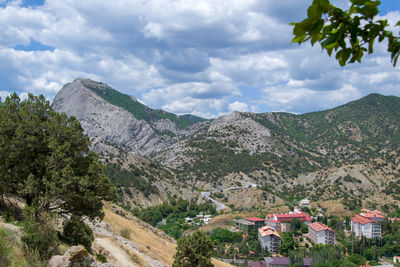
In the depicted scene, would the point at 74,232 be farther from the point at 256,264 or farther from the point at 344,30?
the point at 256,264

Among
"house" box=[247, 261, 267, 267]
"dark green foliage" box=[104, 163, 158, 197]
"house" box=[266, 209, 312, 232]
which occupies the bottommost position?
"house" box=[247, 261, 267, 267]

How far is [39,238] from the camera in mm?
11117

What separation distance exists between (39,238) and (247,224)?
8207 cm

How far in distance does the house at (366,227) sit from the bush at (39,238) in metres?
89.3

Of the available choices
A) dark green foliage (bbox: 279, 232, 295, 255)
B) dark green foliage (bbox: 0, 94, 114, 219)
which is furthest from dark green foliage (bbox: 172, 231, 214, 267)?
dark green foliage (bbox: 279, 232, 295, 255)

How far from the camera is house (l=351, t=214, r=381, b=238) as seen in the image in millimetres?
84312

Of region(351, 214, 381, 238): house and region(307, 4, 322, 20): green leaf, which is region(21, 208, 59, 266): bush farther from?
region(351, 214, 381, 238): house

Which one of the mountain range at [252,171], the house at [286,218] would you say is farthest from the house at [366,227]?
the mountain range at [252,171]

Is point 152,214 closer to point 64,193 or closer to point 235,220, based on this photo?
point 235,220

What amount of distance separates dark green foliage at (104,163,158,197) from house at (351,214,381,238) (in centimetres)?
6637

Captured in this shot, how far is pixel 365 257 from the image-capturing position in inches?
2906

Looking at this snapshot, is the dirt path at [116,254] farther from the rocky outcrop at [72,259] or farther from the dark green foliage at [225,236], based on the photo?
the dark green foliage at [225,236]

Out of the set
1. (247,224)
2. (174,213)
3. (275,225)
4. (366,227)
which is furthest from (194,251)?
(174,213)

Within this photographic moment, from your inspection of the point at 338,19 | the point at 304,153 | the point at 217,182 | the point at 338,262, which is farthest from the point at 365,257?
the point at 304,153
